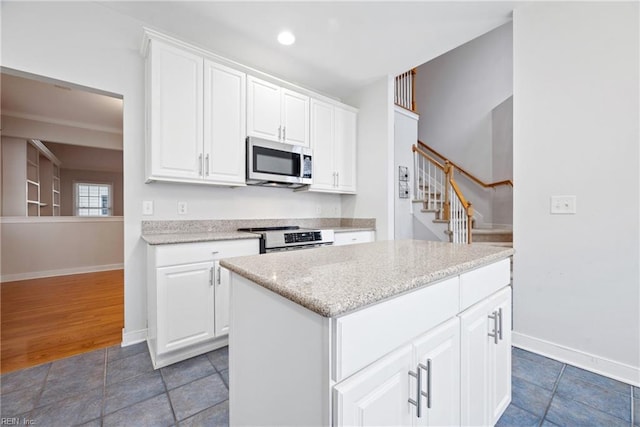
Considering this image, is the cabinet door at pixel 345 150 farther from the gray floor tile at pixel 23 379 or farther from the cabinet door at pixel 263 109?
the gray floor tile at pixel 23 379

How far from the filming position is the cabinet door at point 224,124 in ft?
7.57

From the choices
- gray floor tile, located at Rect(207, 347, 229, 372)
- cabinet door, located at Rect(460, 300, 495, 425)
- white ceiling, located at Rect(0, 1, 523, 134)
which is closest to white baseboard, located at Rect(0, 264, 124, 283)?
white ceiling, located at Rect(0, 1, 523, 134)

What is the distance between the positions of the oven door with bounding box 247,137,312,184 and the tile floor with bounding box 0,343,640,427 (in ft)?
→ 5.25

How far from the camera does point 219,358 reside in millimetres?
2014

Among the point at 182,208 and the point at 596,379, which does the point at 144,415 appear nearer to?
the point at 182,208

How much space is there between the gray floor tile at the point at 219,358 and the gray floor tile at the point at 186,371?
33mm

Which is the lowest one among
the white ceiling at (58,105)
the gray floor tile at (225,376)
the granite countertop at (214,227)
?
the gray floor tile at (225,376)

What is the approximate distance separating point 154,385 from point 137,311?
0.79m

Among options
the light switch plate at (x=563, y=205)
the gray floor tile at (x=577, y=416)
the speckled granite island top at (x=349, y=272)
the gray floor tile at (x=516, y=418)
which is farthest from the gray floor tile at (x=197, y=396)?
the light switch plate at (x=563, y=205)

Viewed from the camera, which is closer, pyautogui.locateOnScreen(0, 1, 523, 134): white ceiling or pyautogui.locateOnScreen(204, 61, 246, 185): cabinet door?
pyautogui.locateOnScreen(0, 1, 523, 134): white ceiling

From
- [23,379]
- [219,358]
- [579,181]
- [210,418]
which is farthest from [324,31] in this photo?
[23,379]

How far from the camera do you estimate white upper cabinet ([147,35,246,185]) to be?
2074mm

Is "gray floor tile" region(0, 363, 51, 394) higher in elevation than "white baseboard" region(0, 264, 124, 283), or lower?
lower

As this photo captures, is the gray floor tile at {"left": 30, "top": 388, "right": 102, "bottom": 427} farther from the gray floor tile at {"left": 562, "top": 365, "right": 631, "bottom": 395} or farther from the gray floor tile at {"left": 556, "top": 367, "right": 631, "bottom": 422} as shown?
the gray floor tile at {"left": 562, "top": 365, "right": 631, "bottom": 395}
